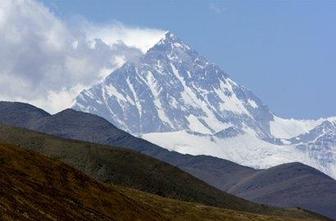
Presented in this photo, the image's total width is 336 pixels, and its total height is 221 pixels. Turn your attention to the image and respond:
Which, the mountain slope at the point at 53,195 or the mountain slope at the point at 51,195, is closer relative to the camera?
the mountain slope at the point at 51,195

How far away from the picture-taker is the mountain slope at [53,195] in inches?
2451

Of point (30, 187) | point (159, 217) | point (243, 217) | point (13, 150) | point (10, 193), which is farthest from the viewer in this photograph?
point (243, 217)

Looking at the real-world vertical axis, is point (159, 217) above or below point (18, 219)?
above

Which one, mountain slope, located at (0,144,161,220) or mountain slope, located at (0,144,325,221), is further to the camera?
mountain slope, located at (0,144,325,221)

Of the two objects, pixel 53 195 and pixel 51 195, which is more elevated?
pixel 53 195

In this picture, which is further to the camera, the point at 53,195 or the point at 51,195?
the point at 53,195

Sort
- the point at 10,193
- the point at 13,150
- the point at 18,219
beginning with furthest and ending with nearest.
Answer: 1. the point at 13,150
2. the point at 10,193
3. the point at 18,219

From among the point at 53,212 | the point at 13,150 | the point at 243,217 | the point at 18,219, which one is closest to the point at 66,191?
the point at 13,150

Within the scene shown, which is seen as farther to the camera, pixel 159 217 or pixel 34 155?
pixel 159 217

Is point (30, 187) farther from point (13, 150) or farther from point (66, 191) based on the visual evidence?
point (13, 150)

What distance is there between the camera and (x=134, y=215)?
9175cm

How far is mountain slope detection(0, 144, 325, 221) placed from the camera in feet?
204

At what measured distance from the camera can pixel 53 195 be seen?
76812 millimetres

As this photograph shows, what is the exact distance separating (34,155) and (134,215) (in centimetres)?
1502
